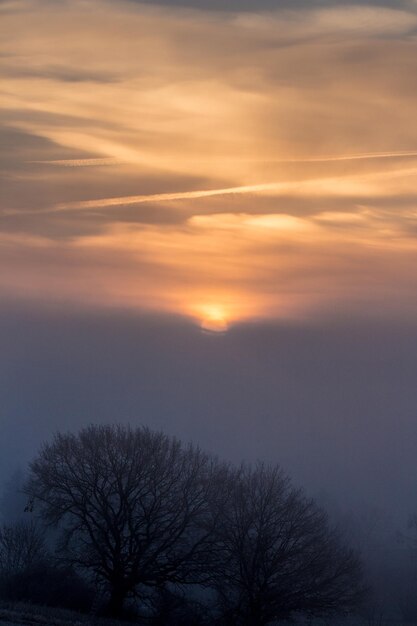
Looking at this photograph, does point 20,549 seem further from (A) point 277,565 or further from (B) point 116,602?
(A) point 277,565

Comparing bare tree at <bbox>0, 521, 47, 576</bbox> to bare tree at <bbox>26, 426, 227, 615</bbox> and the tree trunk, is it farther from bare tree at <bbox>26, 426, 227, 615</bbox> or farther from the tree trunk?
the tree trunk

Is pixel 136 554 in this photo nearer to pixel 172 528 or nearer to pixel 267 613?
pixel 172 528

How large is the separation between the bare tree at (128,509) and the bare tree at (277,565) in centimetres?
121

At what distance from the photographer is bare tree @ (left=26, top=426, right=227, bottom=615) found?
40906mm

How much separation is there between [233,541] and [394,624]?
62.2 ft

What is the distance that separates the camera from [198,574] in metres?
41.1

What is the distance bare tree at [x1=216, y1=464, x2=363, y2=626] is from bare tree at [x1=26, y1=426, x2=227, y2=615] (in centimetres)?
121

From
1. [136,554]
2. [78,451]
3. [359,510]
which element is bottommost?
[136,554]

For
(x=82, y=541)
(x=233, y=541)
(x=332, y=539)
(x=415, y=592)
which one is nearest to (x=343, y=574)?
(x=332, y=539)

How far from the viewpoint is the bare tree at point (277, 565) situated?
40.2m

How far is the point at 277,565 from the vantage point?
4072 centimetres

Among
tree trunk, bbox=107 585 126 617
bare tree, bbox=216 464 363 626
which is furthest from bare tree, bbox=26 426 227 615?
bare tree, bbox=216 464 363 626

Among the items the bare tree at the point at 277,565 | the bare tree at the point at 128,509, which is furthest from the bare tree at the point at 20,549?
the bare tree at the point at 277,565

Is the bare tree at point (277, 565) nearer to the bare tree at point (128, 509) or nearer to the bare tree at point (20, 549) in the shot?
the bare tree at point (128, 509)
